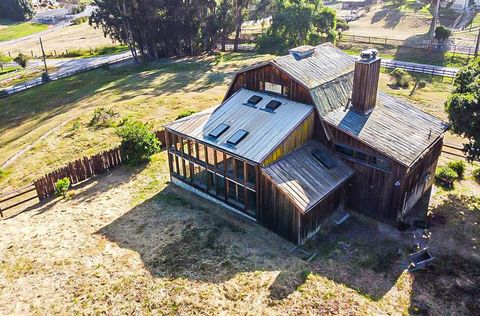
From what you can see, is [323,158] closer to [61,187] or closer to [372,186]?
[372,186]

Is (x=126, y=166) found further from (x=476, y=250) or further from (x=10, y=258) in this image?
(x=476, y=250)

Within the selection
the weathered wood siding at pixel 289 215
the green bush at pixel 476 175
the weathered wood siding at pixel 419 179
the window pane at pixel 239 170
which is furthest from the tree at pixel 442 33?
the window pane at pixel 239 170

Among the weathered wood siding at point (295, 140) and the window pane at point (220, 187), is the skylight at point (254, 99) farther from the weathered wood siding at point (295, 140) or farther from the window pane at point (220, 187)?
the window pane at point (220, 187)

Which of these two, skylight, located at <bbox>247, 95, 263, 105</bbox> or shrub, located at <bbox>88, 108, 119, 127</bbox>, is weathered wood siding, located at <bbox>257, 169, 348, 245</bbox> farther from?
shrub, located at <bbox>88, 108, 119, 127</bbox>

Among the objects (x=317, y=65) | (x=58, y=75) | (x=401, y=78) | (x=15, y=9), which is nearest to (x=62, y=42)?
(x=58, y=75)

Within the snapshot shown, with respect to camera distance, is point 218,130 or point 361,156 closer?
point 361,156

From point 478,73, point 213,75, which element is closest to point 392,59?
point 213,75
